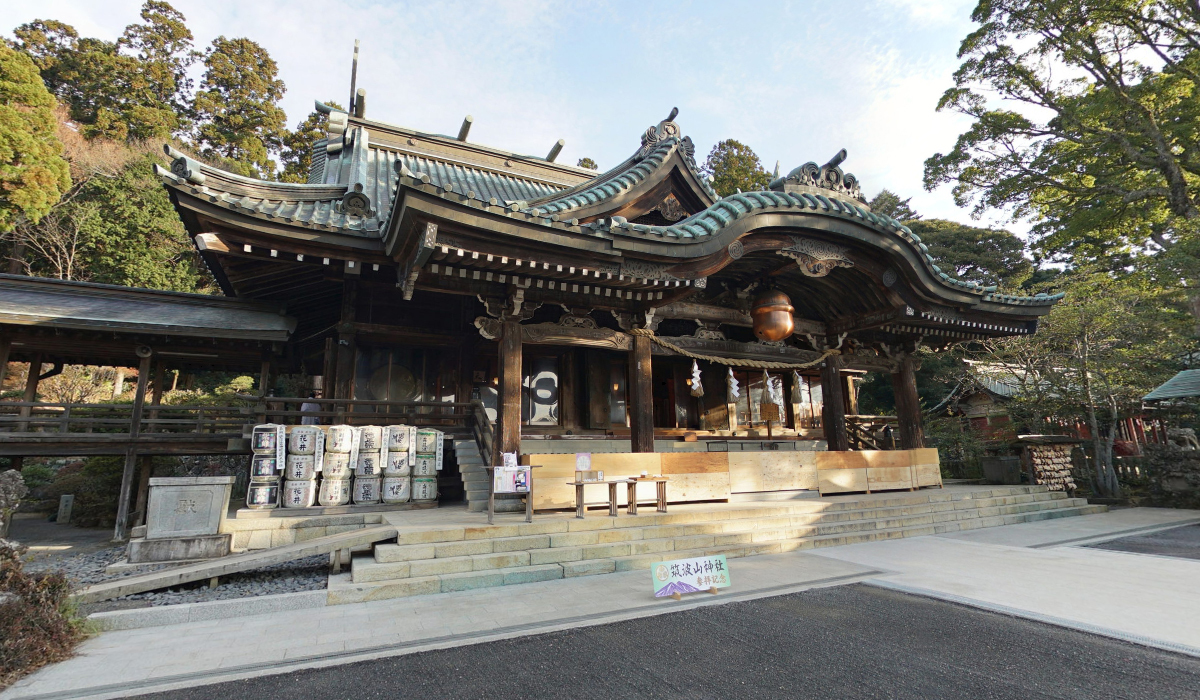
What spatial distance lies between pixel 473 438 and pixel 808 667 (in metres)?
8.05

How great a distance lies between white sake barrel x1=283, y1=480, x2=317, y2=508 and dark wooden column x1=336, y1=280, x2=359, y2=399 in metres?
2.59

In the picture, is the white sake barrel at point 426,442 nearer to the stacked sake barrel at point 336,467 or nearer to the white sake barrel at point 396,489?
the white sake barrel at point 396,489

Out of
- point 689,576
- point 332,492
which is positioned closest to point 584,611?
point 689,576

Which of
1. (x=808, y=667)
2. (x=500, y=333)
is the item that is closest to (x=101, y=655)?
(x=808, y=667)

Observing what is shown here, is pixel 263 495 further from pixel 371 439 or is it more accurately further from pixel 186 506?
pixel 371 439

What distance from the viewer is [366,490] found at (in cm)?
866

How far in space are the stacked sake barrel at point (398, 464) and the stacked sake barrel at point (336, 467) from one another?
54 centimetres

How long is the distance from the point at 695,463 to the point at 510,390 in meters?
3.59

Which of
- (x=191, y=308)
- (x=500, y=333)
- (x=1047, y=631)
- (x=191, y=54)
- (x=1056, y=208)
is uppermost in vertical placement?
(x=191, y=54)

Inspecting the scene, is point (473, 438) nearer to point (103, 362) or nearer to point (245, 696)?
point (245, 696)

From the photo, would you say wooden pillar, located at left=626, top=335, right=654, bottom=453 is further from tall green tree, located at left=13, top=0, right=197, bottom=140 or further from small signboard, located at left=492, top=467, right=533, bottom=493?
tall green tree, located at left=13, top=0, right=197, bottom=140

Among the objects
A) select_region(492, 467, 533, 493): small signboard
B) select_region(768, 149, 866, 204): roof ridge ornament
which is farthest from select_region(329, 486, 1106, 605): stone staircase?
select_region(768, 149, 866, 204): roof ridge ornament

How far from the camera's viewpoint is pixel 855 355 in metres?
13.5

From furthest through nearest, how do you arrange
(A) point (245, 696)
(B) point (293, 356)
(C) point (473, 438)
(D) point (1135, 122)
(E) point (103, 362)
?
(D) point (1135, 122) → (B) point (293, 356) → (E) point (103, 362) → (C) point (473, 438) → (A) point (245, 696)
